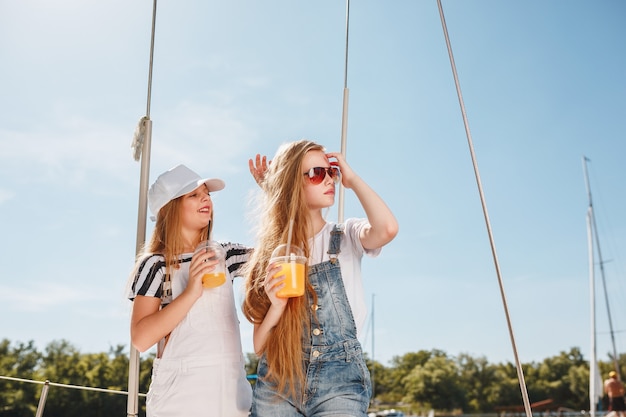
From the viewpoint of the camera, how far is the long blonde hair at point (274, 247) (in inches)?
80.0

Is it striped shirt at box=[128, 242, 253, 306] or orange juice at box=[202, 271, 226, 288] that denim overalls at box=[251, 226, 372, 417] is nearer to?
Answer: orange juice at box=[202, 271, 226, 288]

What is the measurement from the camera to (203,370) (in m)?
2.26

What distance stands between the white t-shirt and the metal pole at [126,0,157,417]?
0.94 metres

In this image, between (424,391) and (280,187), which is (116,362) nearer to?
(424,391)

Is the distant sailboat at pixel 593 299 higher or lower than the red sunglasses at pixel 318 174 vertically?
higher

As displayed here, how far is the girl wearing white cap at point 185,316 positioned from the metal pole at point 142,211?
37 centimetres

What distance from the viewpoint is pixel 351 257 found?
2229 millimetres

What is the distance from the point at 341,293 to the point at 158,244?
2.63ft

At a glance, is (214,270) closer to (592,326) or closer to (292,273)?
(292,273)

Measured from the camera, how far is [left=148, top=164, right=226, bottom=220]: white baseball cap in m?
2.54

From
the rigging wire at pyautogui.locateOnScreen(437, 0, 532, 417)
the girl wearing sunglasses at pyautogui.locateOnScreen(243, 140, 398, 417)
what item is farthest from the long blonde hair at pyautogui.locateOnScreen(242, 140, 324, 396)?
the rigging wire at pyautogui.locateOnScreen(437, 0, 532, 417)

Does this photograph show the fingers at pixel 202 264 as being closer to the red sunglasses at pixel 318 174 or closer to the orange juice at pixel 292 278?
the orange juice at pixel 292 278

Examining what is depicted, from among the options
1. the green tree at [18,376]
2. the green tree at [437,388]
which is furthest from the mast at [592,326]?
the green tree at [18,376]

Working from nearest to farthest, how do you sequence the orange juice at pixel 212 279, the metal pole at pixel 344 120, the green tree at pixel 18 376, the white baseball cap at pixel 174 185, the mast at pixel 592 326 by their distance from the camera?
the orange juice at pixel 212 279 → the white baseball cap at pixel 174 185 → the metal pole at pixel 344 120 → the mast at pixel 592 326 → the green tree at pixel 18 376
